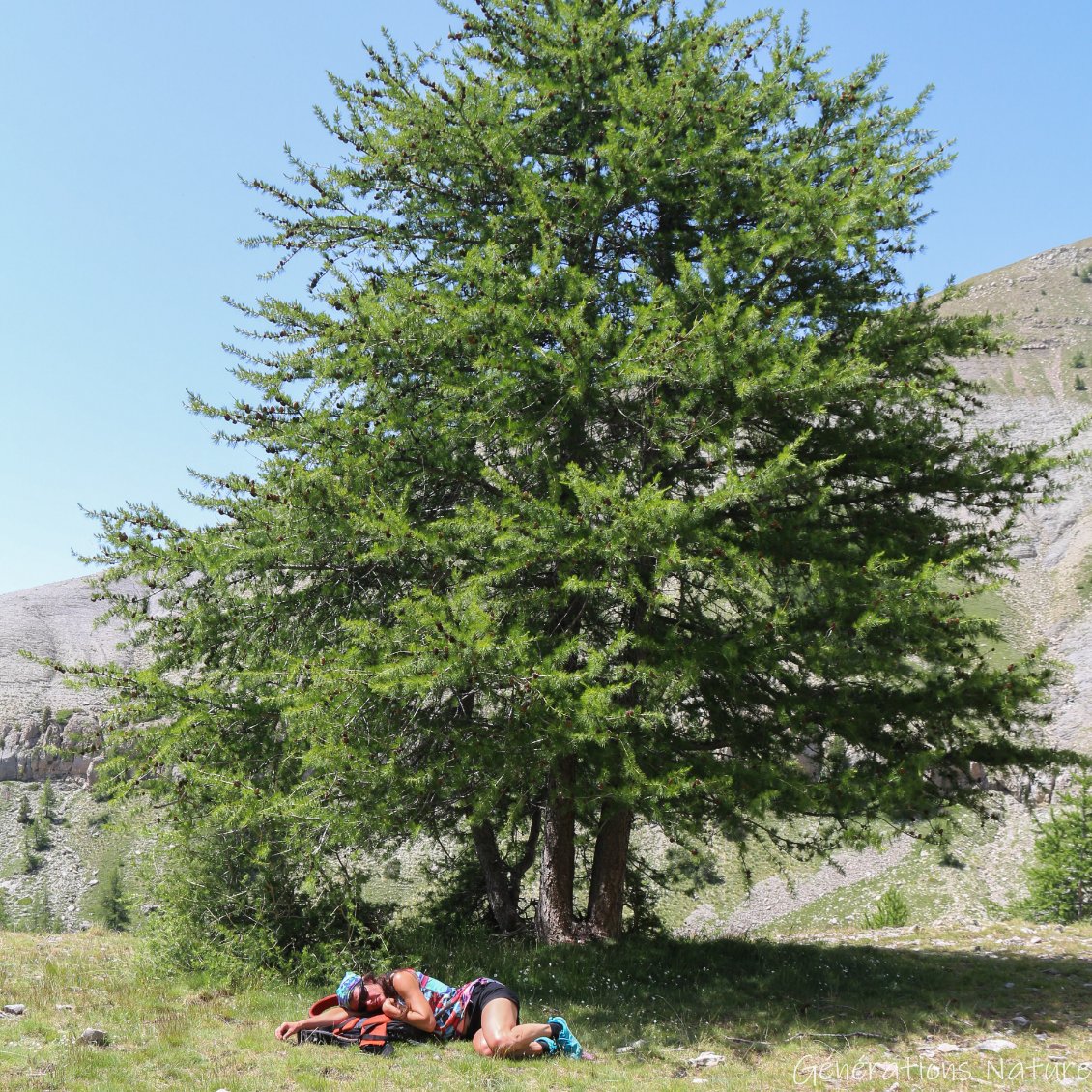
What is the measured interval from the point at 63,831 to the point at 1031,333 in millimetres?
174668

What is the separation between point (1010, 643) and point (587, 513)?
44.4m

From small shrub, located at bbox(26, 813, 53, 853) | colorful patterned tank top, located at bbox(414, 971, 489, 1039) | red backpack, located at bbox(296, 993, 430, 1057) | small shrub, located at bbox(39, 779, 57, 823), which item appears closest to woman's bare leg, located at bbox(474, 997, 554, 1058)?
colorful patterned tank top, located at bbox(414, 971, 489, 1039)

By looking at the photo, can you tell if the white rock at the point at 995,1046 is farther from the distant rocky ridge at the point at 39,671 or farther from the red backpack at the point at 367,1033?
the distant rocky ridge at the point at 39,671

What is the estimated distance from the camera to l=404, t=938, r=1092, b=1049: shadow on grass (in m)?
7.82

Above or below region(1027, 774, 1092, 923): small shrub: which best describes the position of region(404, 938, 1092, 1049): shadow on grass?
above

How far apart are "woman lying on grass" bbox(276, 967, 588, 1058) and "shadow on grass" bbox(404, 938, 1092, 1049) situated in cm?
95

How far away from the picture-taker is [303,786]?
844 cm

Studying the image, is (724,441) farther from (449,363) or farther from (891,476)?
(449,363)

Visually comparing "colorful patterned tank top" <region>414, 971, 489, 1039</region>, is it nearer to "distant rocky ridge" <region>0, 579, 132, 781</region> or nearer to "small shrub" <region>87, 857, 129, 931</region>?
"small shrub" <region>87, 857, 129, 931</region>

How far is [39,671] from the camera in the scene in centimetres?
12544

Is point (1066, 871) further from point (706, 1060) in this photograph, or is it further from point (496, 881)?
point (706, 1060)

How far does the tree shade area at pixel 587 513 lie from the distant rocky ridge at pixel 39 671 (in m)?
98.9

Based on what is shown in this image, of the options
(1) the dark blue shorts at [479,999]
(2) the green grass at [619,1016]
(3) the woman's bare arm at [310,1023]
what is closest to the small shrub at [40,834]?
(2) the green grass at [619,1016]

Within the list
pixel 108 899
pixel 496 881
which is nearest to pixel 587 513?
pixel 496 881
